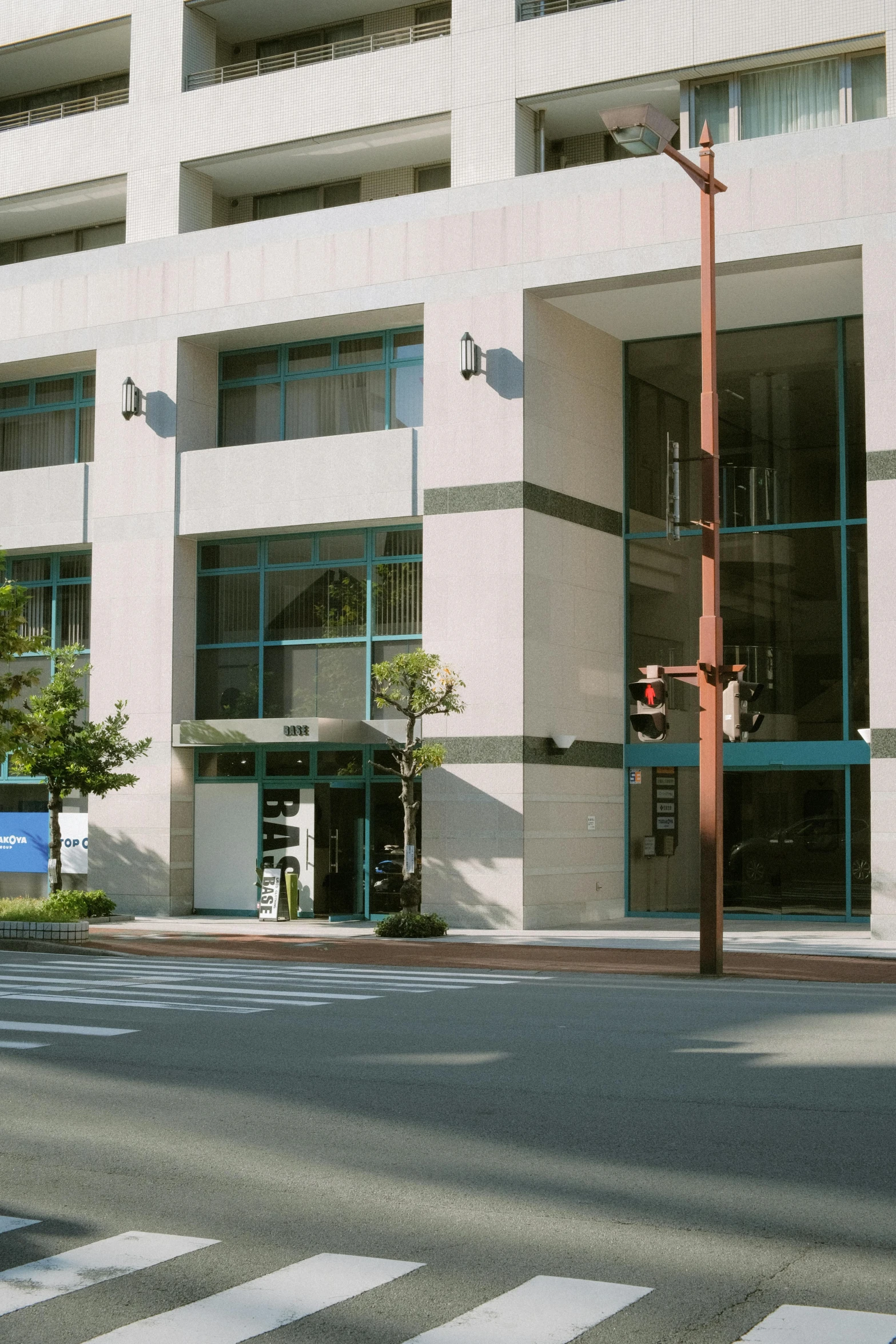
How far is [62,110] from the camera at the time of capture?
33656mm

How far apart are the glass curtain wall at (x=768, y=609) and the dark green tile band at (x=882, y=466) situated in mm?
3160

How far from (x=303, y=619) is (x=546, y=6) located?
11.9 metres

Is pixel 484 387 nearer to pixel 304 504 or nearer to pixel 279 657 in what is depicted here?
pixel 304 504

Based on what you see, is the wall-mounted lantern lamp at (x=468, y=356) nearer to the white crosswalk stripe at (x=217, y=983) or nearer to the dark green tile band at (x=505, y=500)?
the dark green tile band at (x=505, y=500)

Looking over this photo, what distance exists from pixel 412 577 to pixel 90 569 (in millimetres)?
7242

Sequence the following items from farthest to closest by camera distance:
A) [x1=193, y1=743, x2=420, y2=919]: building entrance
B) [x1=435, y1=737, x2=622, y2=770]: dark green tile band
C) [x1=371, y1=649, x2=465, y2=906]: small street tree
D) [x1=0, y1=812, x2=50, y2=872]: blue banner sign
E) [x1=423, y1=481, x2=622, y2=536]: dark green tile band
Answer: [x1=0, y1=812, x2=50, y2=872]: blue banner sign, [x1=193, y1=743, x2=420, y2=919]: building entrance, [x1=423, y1=481, x2=622, y2=536]: dark green tile band, [x1=435, y1=737, x2=622, y2=770]: dark green tile band, [x1=371, y1=649, x2=465, y2=906]: small street tree

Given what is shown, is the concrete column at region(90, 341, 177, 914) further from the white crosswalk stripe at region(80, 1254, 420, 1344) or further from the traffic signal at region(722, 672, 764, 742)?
the white crosswalk stripe at region(80, 1254, 420, 1344)

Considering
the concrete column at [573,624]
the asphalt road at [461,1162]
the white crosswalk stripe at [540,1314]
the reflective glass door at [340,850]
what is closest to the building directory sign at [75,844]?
the reflective glass door at [340,850]

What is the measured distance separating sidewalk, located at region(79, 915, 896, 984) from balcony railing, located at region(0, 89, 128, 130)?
57.4 ft

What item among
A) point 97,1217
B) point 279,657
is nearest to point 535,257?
point 279,657

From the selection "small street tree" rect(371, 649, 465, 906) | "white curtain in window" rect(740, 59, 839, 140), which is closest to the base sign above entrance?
"small street tree" rect(371, 649, 465, 906)

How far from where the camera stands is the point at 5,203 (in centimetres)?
3331

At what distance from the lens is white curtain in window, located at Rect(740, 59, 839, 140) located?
26156 mm

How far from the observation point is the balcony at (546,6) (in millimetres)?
27875
